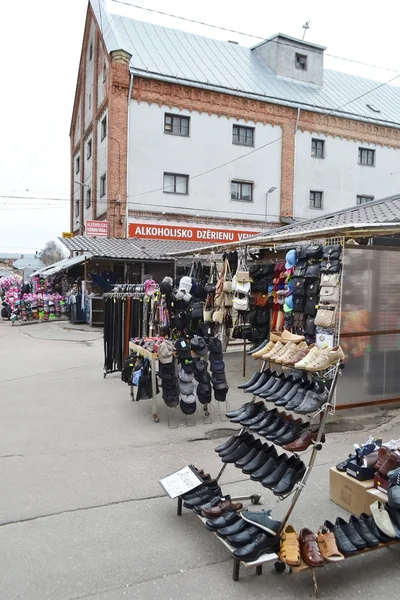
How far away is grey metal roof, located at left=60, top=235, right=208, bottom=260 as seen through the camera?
17.4m

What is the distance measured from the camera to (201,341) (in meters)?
6.43

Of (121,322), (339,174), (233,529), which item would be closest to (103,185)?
(339,174)

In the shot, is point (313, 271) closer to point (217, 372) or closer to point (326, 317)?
point (326, 317)

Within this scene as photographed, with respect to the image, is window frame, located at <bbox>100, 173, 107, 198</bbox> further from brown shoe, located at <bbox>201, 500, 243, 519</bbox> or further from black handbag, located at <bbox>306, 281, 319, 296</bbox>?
brown shoe, located at <bbox>201, 500, 243, 519</bbox>

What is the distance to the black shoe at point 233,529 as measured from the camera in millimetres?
3121

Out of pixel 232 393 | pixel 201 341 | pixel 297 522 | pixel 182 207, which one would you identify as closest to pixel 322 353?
pixel 297 522

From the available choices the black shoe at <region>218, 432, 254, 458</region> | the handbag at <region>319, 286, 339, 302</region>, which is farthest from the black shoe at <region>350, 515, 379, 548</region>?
the handbag at <region>319, 286, 339, 302</region>

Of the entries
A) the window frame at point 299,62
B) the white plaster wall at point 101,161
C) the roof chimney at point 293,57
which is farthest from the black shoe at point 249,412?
the window frame at point 299,62

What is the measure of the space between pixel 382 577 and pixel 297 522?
2.65ft

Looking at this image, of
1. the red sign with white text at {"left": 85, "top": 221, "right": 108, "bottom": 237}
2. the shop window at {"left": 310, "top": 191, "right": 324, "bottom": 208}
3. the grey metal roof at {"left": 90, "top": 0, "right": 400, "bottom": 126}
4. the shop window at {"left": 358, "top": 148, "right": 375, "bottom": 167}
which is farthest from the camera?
the shop window at {"left": 358, "top": 148, "right": 375, "bottom": 167}

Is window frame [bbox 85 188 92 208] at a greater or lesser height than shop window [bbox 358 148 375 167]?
lesser

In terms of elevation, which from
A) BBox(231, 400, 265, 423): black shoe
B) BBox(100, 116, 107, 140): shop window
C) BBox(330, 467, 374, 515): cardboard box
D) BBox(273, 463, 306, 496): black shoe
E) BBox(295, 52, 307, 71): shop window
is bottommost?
BBox(330, 467, 374, 515): cardboard box

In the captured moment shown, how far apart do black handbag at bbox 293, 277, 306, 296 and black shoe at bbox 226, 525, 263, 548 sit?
4598 millimetres

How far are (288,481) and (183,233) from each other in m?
18.7
